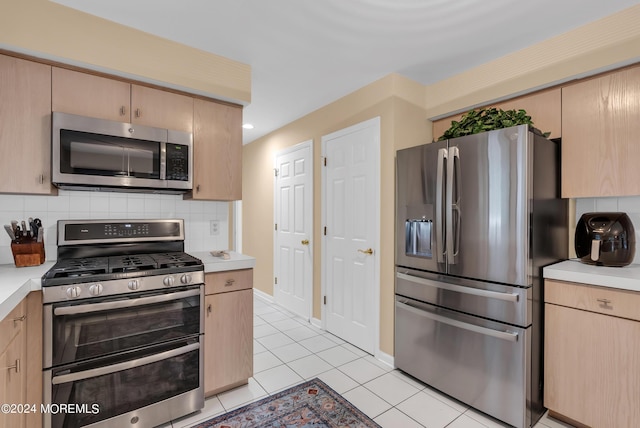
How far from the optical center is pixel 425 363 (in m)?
2.31

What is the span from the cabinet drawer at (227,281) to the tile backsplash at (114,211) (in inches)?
24.0

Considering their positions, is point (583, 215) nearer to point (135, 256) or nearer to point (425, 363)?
point (425, 363)

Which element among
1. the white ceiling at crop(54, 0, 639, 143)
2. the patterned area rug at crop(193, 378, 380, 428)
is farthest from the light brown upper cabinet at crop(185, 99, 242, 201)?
the patterned area rug at crop(193, 378, 380, 428)

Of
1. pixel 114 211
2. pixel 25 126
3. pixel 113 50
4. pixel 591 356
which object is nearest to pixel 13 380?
pixel 114 211

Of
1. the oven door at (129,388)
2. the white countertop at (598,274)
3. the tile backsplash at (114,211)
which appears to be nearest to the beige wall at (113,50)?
the tile backsplash at (114,211)

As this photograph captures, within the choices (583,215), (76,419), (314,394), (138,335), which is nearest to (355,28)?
(583,215)

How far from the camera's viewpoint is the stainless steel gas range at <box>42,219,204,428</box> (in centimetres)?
157

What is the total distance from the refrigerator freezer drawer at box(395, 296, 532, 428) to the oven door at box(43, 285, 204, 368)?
5.22ft

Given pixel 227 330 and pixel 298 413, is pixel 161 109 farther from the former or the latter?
pixel 298 413

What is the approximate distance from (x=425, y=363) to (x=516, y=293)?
88 centimetres

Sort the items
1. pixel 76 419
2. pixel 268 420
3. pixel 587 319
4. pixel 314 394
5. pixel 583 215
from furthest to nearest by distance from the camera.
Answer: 1. pixel 314 394
2. pixel 583 215
3. pixel 268 420
4. pixel 587 319
5. pixel 76 419

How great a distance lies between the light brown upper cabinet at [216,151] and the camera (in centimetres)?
237

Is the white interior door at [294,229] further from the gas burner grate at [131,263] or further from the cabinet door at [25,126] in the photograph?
the cabinet door at [25,126]

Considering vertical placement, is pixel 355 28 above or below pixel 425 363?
above
